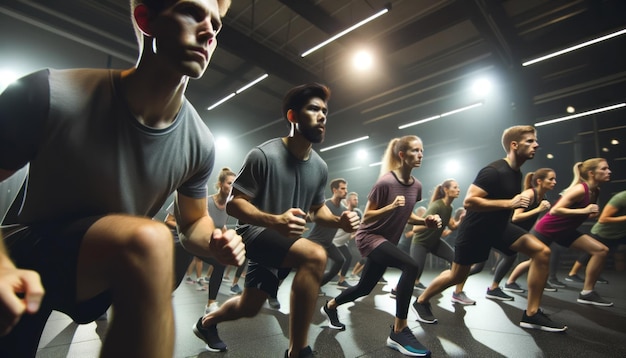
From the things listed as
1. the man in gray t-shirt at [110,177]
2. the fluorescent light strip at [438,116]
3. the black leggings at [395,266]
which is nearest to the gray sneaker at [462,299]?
the black leggings at [395,266]

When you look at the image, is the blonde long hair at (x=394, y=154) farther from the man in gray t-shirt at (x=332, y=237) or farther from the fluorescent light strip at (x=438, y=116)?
the fluorescent light strip at (x=438, y=116)

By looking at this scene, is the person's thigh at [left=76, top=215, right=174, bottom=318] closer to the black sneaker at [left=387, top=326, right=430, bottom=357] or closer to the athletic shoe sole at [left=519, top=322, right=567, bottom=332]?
the black sneaker at [left=387, top=326, right=430, bottom=357]

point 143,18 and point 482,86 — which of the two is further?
point 482,86

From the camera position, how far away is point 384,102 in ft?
35.6

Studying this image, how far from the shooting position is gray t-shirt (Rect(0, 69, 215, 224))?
0.82 m

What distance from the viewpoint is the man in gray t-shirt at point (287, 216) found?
5.98 feet

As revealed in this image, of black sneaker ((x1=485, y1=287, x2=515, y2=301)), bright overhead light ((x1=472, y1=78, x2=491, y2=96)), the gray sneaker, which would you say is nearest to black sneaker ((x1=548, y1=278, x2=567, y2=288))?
black sneaker ((x1=485, y1=287, x2=515, y2=301))

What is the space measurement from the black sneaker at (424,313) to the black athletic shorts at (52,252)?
313 centimetres

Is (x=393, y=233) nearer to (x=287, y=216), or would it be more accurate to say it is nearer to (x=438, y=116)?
(x=287, y=216)

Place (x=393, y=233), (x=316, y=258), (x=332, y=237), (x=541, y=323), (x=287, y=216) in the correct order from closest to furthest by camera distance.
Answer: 1. (x=287, y=216)
2. (x=316, y=258)
3. (x=541, y=323)
4. (x=393, y=233)
5. (x=332, y=237)

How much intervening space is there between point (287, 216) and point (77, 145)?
0.96 metres

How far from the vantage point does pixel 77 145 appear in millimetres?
874

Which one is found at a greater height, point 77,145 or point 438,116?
point 438,116

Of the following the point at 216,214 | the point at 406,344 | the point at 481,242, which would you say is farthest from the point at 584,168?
the point at 216,214
